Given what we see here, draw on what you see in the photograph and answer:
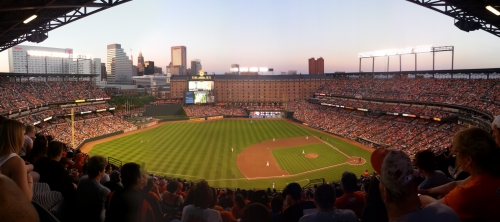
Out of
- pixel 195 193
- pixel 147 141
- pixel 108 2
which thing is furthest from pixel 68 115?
pixel 195 193

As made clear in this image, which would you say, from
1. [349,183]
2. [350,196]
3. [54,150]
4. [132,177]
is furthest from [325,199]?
[54,150]

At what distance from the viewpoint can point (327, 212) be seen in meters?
3.79

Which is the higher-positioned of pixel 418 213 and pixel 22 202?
pixel 22 202

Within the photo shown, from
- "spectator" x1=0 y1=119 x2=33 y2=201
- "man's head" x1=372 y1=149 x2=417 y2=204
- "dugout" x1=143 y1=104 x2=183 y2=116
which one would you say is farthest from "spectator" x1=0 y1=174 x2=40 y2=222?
"dugout" x1=143 y1=104 x2=183 y2=116

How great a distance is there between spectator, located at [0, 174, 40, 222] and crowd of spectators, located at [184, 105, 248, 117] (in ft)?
262

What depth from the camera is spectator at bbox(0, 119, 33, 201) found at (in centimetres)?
363

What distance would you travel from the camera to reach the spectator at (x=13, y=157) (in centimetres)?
363

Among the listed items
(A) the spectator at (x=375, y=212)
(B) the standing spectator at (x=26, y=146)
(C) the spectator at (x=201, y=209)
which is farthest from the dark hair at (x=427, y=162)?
(B) the standing spectator at (x=26, y=146)

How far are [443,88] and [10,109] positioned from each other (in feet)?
214

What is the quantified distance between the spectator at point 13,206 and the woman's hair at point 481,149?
11.9ft

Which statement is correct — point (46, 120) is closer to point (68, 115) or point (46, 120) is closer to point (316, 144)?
point (68, 115)

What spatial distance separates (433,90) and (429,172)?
183ft

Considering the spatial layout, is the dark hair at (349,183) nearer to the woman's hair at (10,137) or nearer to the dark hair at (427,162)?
the dark hair at (427,162)

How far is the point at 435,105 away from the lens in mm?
48625
